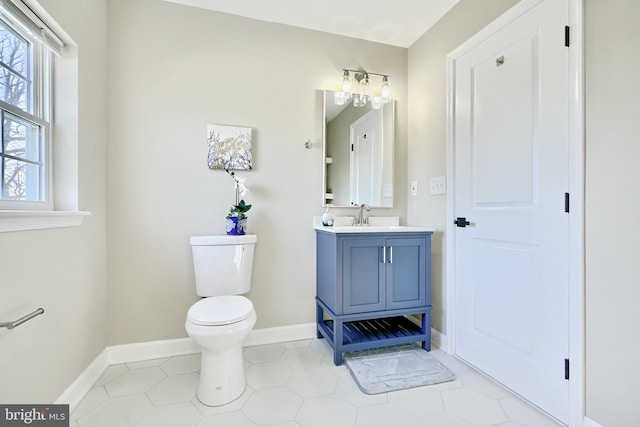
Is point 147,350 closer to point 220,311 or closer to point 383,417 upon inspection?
point 220,311

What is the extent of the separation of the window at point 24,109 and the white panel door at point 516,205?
230cm

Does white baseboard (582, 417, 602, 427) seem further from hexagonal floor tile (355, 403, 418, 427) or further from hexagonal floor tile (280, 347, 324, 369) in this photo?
hexagonal floor tile (280, 347, 324, 369)

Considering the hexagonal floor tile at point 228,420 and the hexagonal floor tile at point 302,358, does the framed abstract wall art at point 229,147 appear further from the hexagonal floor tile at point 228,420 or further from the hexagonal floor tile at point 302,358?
the hexagonal floor tile at point 228,420

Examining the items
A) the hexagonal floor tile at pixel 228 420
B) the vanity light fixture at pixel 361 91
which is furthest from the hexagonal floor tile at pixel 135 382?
the vanity light fixture at pixel 361 91

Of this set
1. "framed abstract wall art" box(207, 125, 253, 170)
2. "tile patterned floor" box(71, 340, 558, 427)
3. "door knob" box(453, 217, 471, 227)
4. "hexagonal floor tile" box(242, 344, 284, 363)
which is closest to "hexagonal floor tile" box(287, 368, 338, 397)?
"tile patterned floor" box(71, 340, 558, 427)

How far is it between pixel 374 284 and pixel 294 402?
821mm

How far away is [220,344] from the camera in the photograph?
4.57 feet

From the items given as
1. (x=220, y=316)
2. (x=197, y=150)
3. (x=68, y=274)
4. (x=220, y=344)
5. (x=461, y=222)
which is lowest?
(x=220, y=344)

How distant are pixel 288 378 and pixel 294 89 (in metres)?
2.00

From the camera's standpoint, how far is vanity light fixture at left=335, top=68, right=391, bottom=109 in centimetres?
223

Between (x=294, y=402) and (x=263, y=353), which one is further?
(x=263, y=353)

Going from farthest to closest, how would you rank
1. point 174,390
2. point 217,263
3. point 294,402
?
point 217,263 < point 174,390 < point 294,402

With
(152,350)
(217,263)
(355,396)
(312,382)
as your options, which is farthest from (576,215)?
(152,350)

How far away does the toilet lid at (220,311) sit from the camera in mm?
1378
